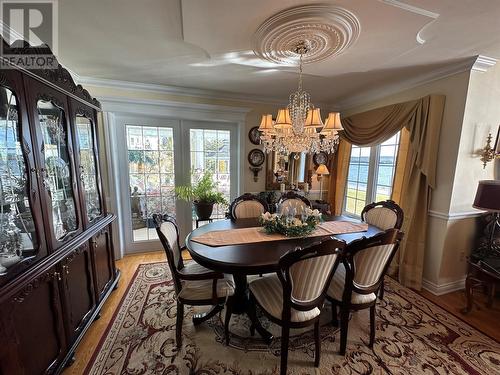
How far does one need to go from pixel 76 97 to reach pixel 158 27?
91cm

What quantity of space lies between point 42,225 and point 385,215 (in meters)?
2.95

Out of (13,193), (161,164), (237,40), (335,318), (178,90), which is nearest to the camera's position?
(13,193)

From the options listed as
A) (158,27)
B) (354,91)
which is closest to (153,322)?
(158,27)

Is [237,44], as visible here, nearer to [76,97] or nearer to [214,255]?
[76,97]

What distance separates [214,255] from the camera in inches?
62.1

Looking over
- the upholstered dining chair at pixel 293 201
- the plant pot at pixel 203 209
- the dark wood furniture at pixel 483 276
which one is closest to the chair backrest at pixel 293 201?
the upholstered dining chair at pixel 293 201

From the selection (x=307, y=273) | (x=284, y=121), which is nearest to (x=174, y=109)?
(x=284, y=121)

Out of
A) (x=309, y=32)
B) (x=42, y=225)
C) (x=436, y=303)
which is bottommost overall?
(x=436, y=303)

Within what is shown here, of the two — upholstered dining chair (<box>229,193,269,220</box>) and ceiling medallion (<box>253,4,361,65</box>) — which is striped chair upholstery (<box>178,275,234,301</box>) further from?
ceiling medallion (<box>253,4,361,65</box>)

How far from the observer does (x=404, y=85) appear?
9.05ft

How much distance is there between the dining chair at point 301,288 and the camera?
127 cm

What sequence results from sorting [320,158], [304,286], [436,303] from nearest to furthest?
[304,286]
[436,303]
[320,158]

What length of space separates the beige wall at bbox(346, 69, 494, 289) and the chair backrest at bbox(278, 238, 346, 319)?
1877 millimetres

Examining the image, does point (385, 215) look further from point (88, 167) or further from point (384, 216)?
point (88, 167)
